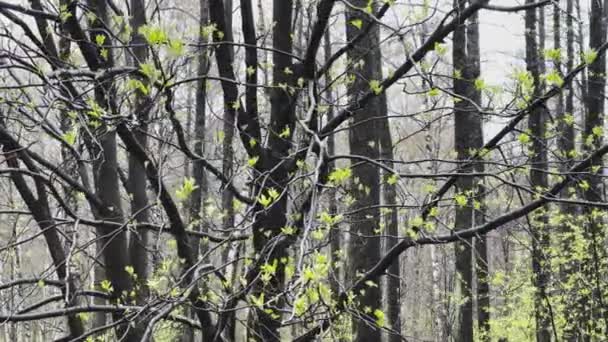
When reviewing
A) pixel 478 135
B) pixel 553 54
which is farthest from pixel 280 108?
pixel 478 135

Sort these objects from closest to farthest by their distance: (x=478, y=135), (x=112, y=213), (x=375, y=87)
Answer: (x=375, y=87) < (x=112, y=213) < (x=478, y=135)

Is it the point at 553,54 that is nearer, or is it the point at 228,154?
the point at 553,54

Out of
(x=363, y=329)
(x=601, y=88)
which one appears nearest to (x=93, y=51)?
(x=363, y=329)

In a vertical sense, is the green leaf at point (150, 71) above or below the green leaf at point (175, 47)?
below

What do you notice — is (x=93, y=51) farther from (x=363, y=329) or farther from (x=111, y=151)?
(x=363, y=329)

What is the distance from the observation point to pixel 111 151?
4477 millimetres

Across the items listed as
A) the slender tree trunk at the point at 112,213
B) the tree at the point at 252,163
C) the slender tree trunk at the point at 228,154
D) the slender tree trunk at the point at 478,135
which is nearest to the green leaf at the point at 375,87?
the tree at the point at 252,163

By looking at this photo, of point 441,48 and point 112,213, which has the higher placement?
point 441,48

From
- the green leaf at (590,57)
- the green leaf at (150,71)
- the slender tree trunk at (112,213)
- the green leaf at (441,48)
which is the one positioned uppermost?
the green leaf at (441,48)

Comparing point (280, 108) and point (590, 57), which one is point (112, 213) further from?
point (590, 57)

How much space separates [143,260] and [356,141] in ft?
7.05

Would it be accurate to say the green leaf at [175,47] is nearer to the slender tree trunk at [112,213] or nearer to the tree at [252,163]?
the tree at [252,163]

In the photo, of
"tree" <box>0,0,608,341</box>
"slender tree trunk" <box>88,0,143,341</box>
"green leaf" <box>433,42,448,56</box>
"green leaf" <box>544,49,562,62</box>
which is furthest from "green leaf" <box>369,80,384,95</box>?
"slender tree trunk" <box>88,0,143,341</box>

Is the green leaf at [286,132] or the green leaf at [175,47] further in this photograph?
the green leaf at [286,132]
